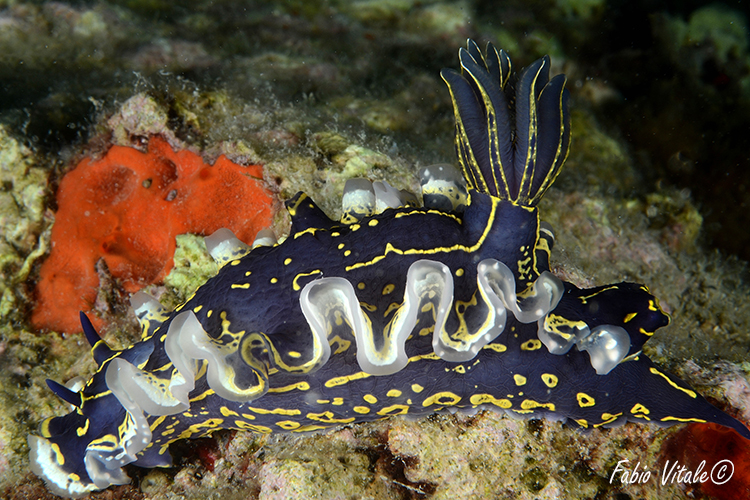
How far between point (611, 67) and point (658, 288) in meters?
3.22

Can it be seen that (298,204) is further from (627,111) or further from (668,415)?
(627,111)

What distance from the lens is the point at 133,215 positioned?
299 centimetres

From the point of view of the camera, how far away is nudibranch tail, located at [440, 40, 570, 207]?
174 centimetres

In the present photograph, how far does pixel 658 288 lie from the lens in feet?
11.8

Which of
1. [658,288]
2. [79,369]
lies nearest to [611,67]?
[658,288]
